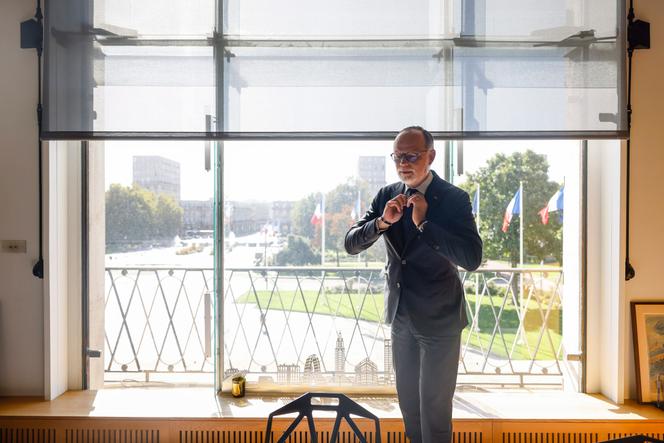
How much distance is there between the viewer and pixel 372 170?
99.6 inches

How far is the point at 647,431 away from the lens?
2.16 m

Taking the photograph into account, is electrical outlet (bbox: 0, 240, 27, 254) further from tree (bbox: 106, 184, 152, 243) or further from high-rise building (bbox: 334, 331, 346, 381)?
high-rise building (bbox: 334, 331, 346, 381)

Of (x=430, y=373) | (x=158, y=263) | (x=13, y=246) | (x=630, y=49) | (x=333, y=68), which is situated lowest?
(x=430, y=373)

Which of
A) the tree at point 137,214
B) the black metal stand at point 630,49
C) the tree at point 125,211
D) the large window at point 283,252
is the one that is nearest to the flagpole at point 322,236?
the large window at point 283,252

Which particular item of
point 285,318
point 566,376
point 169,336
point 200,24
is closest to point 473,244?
point 285,318

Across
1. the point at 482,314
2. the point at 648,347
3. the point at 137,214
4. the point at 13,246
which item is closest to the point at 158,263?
the point at 137,214

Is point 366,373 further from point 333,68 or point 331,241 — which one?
point 333,68

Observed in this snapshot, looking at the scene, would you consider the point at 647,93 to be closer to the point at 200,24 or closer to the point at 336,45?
the point at 336,45

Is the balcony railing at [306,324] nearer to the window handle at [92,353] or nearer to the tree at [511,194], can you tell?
the window handle at [92,353]

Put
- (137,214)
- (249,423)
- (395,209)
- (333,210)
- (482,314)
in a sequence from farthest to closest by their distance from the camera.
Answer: (482,314) < (137,214) < (333,210) < (249,423) < (395,209)

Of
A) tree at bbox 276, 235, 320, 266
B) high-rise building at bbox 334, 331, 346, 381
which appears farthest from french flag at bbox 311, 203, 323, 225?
high-rise building at bbox 334, 331, 346, 381

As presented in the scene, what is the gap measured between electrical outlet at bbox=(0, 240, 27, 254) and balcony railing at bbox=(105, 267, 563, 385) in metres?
0.49

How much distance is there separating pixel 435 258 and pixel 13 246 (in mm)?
2449

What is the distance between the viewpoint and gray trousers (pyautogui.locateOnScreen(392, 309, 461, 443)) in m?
1.62
